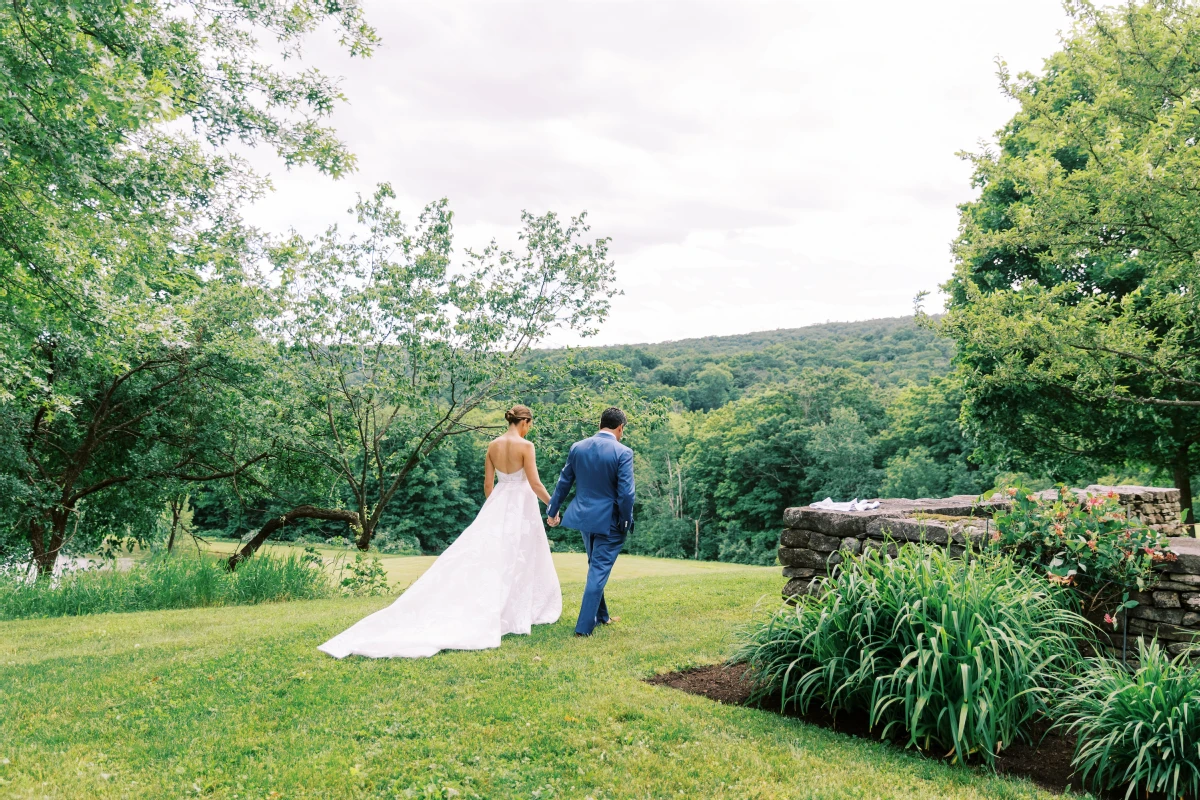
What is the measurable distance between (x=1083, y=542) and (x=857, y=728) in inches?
83.4

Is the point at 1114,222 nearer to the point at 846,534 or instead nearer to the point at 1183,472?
the point at 846,534

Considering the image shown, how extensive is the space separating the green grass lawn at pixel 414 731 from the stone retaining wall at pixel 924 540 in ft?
3.28

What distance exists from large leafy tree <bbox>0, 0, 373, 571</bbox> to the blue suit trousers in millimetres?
5045

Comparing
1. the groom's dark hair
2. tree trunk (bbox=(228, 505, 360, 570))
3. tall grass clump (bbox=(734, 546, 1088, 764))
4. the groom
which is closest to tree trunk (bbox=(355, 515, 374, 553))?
tree trunk (bbox=(228, 505, 360, 570))

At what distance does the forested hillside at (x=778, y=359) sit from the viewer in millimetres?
61750

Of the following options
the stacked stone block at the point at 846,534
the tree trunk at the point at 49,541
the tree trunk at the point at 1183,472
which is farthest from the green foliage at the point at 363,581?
the tree trunk at the point at 1183,472

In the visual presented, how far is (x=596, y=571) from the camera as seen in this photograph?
648 cm

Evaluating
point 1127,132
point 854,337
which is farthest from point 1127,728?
point 854,337

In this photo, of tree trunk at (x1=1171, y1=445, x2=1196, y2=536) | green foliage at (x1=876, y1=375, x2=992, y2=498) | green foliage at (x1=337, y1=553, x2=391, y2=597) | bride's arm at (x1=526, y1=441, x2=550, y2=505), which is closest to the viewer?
bride's arm at (x1=526, y1=441, x2=550, y2=505)

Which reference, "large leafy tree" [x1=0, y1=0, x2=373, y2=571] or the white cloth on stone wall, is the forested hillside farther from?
the white cloth on stone wall

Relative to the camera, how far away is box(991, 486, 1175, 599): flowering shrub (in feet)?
15.8

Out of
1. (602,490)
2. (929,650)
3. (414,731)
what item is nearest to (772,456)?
(602,490)

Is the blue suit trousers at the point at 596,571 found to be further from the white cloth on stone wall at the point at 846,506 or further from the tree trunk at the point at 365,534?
the tree trunk at the point at 365,534

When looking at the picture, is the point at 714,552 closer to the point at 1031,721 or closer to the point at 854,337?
the point at 854,337
